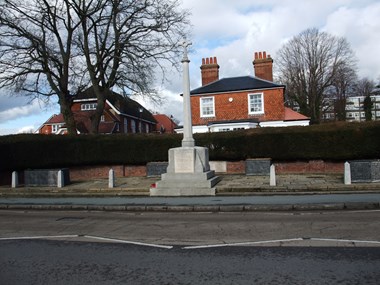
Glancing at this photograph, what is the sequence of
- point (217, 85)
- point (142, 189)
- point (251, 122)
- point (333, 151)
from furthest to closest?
point (217, 85)
point (251, 122)
point (333, 151)
point (142, 189)

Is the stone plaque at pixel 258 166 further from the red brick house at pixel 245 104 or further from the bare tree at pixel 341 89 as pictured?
the bare tree at pixel 341 89

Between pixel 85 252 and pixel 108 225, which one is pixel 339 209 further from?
pixel 85 252

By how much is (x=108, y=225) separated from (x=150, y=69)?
2153cm

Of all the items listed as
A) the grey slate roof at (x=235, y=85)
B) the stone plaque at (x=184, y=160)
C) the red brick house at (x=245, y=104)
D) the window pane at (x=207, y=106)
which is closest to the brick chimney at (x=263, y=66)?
the red brick house at (x=245, y=104)

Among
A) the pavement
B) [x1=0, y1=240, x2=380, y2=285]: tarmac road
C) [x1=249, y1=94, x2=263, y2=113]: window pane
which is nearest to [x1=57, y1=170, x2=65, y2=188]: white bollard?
the pavement

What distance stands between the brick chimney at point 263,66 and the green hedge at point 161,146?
18981 millimetres

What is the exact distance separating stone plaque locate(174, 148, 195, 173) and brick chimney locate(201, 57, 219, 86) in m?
26.4

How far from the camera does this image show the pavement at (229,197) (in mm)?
12016

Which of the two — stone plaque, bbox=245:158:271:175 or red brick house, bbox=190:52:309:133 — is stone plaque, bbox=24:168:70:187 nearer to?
stone plaque, bbox=245:158:271:175

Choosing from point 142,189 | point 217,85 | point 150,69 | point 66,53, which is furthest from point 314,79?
point 142,189

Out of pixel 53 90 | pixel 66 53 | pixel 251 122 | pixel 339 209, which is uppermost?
pixel 66 53

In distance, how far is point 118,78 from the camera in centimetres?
3116

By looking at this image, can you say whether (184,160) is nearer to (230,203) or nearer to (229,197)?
(229,197)

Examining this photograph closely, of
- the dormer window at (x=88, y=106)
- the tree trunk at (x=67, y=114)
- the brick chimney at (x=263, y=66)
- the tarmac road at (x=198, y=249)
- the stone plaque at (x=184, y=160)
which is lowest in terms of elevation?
the tarmac road at (x=198, y=249)
